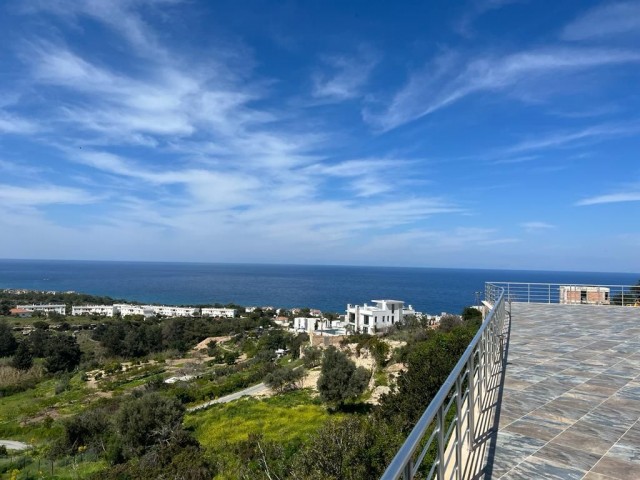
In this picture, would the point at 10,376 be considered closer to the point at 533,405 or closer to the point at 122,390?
the point at 122,390

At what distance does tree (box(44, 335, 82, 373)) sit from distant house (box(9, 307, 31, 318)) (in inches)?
1351

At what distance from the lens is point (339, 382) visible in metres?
19.7

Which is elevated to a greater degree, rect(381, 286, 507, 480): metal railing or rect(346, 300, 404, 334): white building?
rect(381, 286, 507, 480): metal railing

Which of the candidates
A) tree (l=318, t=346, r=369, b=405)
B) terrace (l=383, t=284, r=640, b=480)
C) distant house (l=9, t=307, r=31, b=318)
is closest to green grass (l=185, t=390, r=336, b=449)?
tree (l=318, t=346, r=369, b=405)

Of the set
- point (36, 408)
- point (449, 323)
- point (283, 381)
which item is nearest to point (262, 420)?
point (283, 381)

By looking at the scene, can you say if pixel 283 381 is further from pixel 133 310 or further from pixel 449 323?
pixel 133 310

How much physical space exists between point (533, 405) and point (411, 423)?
24.1 ft

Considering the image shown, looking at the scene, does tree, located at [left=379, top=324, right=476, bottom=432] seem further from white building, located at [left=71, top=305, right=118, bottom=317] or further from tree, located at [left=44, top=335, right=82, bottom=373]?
white building, located at [left=71, top=305, right=118, bottom=317]

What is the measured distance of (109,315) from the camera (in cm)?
7588

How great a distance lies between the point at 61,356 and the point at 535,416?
45.4 meters

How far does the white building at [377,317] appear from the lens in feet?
154

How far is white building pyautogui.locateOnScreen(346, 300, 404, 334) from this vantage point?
46.9 metres

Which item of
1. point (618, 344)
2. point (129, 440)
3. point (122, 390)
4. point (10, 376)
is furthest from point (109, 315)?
point (618, 344)

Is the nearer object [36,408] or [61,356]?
[36,408]
